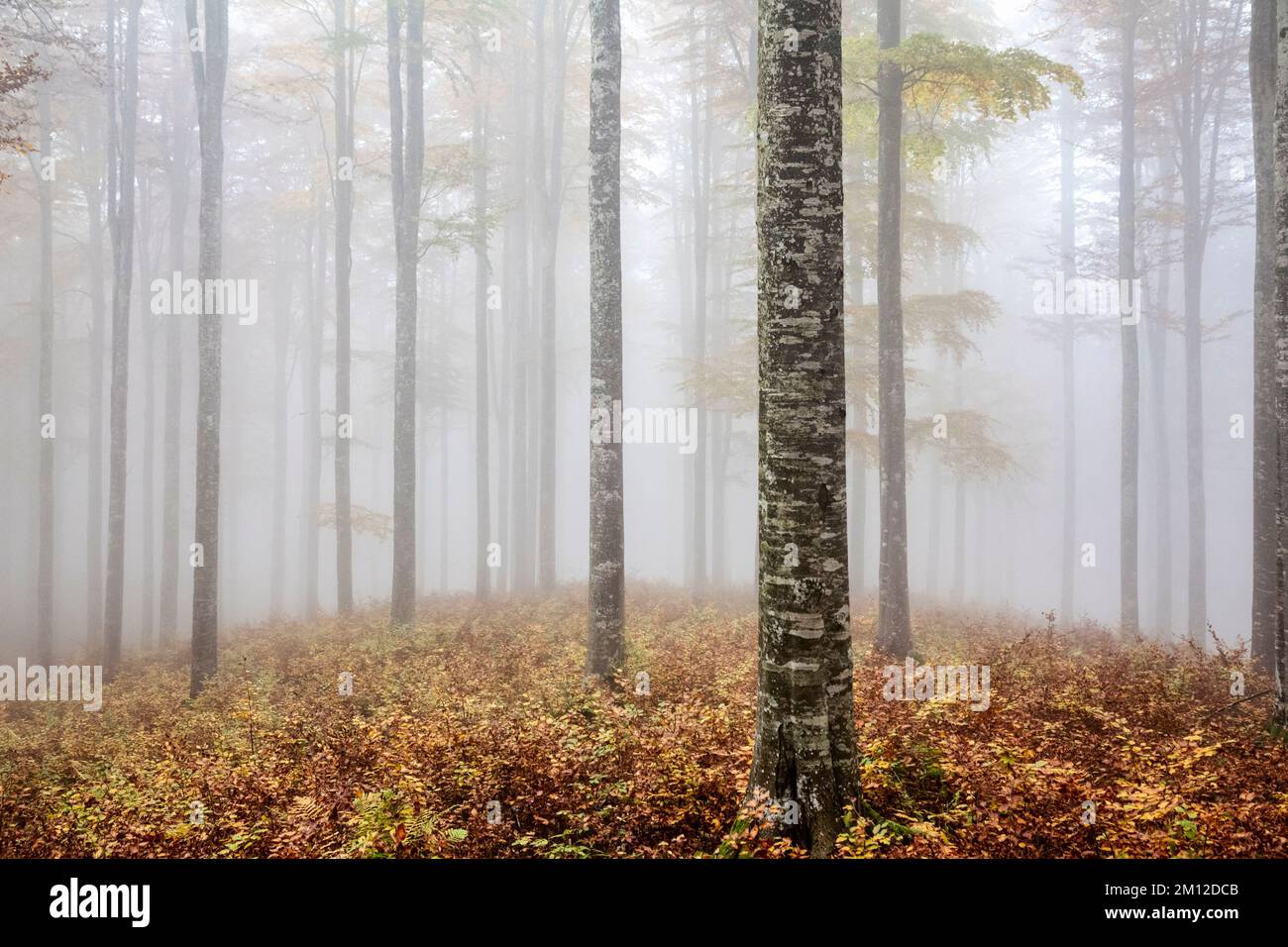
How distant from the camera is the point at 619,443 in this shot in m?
10.2

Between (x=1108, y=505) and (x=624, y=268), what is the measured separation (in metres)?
38.1

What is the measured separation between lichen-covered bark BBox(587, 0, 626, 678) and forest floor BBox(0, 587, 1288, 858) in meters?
0.84

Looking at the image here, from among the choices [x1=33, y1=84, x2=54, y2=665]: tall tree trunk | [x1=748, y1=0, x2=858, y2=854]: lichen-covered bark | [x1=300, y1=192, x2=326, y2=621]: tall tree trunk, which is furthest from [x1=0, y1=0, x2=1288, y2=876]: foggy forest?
[x1=300, y1=192, x2=326, y2=621]: tall tree trunk

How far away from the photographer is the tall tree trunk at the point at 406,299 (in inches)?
612

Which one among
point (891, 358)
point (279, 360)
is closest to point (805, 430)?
point (891, 358)

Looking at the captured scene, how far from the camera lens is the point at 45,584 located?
1909cm

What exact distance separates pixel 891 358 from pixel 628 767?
814 cm

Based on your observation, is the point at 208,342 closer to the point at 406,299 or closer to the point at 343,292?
the point at 406,299

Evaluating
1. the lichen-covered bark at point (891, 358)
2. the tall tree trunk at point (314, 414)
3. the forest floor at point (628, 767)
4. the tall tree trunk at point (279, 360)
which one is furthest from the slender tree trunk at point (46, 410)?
the lichen-covered bark at point (891, 358)

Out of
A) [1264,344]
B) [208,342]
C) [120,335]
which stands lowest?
[1264,344]

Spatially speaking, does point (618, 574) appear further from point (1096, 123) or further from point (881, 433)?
point (1096, 123)

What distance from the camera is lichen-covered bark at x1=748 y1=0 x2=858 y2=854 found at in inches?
198

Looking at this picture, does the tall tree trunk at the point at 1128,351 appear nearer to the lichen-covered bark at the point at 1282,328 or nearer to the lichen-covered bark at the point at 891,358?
the lichen-covered bark at the point at 891,358
